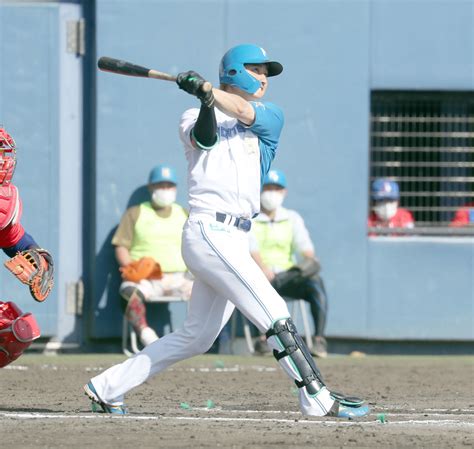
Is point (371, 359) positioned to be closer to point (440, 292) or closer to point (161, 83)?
point (440, 292)

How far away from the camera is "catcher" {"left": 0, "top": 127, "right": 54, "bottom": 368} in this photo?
6.93 m

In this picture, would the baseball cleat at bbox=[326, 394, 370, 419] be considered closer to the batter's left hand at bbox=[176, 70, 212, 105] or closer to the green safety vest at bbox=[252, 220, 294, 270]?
the batter's left hand at bbox=[176, 70, 212, 105]

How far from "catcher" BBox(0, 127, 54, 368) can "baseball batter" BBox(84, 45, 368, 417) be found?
0.48 meters

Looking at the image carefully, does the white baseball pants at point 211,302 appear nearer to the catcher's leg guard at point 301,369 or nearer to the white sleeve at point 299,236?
the catcher's leg guard at point 301,369

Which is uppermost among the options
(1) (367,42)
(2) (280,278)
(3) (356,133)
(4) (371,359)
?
(1) (367,42)

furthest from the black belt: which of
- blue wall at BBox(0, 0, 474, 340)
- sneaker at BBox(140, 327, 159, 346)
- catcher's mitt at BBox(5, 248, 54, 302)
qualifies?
blue wall at BBox(0, 0, 474, 340)

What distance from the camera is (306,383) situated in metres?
6.77

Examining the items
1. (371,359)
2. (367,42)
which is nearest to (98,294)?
(371,359)

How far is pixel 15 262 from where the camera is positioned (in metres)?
6.94

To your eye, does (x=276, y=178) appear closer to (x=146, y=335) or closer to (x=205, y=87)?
(x=146, y=335)

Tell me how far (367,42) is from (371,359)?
9.58 ft

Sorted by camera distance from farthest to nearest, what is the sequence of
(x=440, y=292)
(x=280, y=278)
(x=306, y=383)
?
(x=440, y=292) → (x=280, y=278) → (x=306, y=383)

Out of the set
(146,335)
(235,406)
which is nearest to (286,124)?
(146,335)

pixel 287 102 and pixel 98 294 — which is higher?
pixel 287 102
